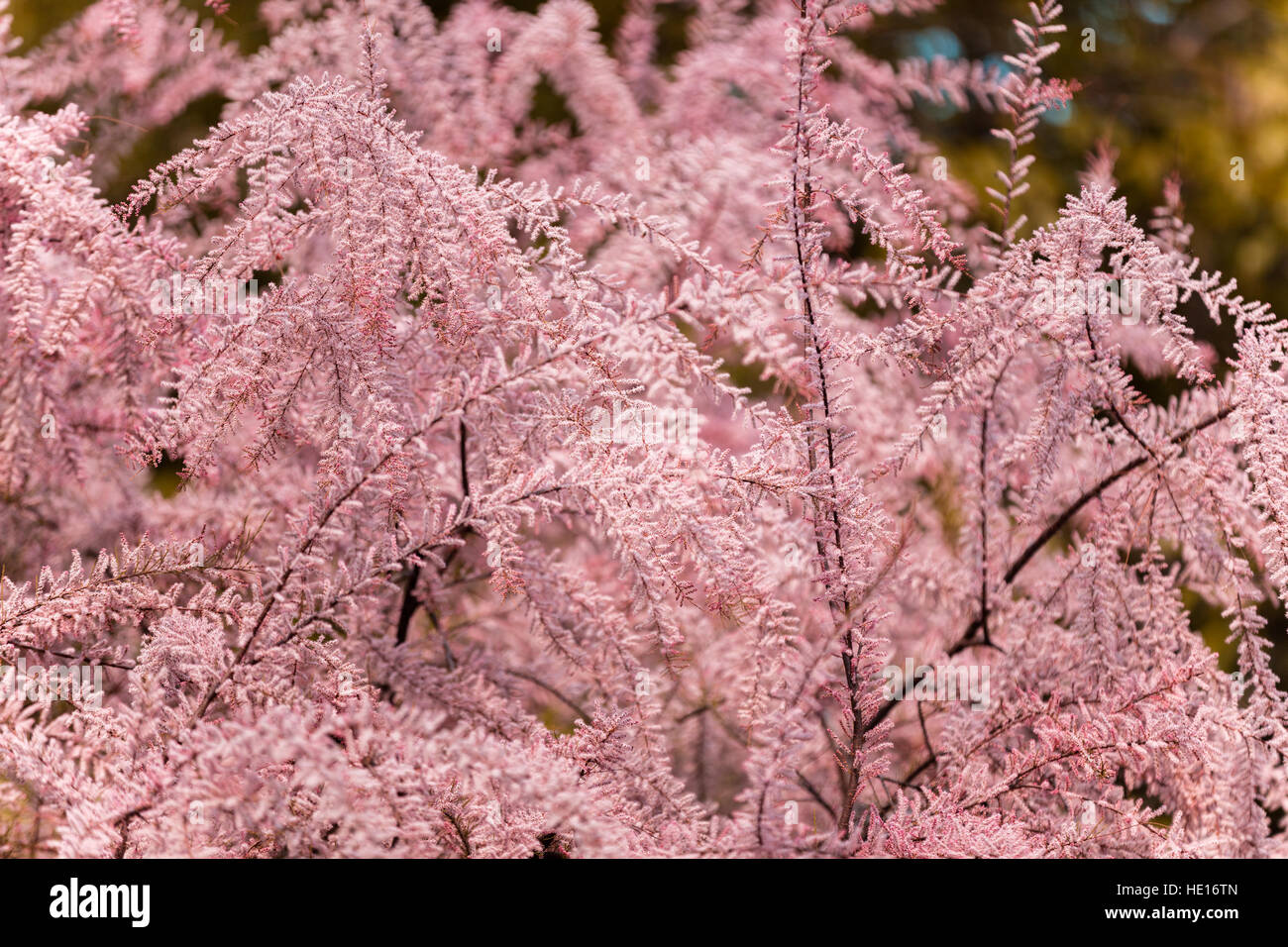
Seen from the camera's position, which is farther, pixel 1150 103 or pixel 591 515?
pixel 1150 103

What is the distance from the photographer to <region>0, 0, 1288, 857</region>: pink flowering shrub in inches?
32.8

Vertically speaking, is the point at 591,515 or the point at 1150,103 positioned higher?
the point at 1150,103

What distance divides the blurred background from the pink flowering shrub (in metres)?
1.73

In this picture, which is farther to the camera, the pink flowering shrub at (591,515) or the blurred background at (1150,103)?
the blurred background at (1150,103)

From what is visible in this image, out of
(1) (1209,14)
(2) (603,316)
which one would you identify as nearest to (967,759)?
(2) (603,316)

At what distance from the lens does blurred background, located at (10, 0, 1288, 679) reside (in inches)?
124

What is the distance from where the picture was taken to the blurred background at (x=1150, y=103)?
124 inches

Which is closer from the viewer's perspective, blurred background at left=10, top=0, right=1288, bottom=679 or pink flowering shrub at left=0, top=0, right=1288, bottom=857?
pink flowering shrub at left=0, top=0, right=1288, bottom=857

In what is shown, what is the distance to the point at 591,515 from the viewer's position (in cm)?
105

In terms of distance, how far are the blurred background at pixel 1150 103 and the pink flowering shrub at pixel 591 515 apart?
5.66 feet

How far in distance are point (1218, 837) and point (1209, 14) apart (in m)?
4.30

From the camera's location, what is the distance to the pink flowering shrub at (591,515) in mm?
833

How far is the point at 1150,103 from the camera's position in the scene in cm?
364

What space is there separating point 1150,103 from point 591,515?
3.55 m
